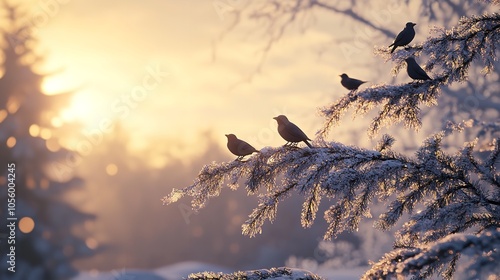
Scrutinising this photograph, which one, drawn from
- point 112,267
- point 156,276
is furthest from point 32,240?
point 112,267

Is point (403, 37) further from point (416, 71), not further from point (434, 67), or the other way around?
point (416, 71)

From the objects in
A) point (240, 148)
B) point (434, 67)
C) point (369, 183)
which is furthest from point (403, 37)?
point (240, 148)

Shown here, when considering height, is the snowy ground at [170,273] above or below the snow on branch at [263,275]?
above

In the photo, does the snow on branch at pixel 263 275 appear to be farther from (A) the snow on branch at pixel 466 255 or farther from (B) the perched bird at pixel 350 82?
(B) the perched bird at pixel 350 82

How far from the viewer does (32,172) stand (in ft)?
63.5

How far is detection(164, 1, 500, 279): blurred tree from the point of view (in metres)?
4.74

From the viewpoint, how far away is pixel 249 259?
3356 centimetres

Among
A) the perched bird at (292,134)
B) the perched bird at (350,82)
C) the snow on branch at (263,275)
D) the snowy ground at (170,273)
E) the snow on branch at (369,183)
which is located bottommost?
the snow on branch at (263,275)

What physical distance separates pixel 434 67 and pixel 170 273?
1014 inches

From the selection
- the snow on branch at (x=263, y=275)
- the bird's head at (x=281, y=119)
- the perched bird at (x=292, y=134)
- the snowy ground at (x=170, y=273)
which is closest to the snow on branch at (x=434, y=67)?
the bird's head at (x=281, y=119)

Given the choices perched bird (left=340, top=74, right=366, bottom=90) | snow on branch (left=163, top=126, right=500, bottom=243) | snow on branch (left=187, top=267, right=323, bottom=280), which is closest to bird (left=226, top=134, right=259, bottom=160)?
snow on branch (left=163, top=126, right=500, bottom=243)

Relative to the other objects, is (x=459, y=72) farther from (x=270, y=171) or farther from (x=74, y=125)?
(x=74, y=125)

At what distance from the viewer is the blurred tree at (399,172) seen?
4738mm

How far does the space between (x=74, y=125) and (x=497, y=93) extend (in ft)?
52.0
